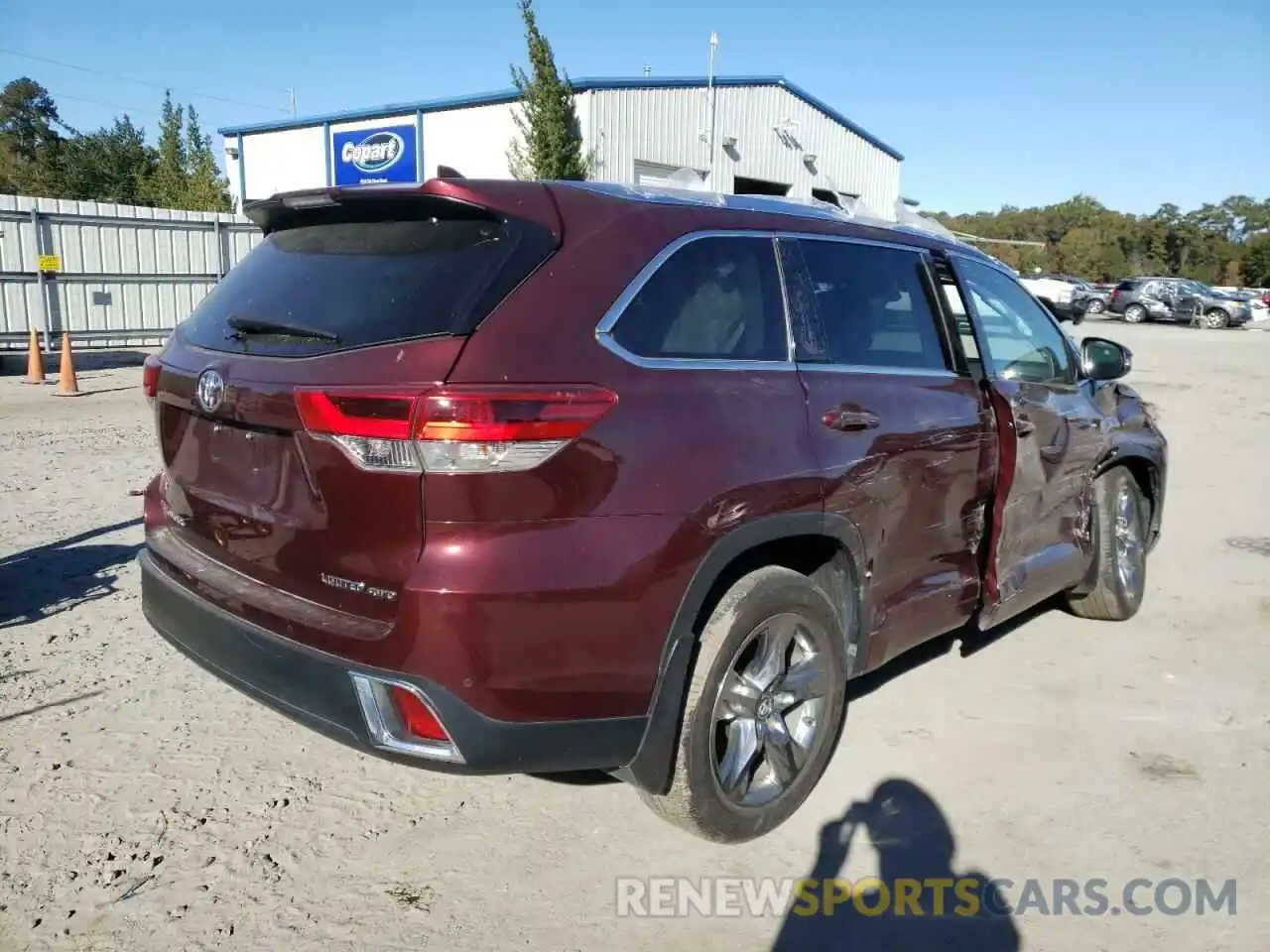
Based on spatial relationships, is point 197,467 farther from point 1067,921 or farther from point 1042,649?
point 1042,649

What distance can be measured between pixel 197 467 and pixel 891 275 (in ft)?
8.32

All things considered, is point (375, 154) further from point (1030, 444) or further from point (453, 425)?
point (453, 425)

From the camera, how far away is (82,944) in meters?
2.55

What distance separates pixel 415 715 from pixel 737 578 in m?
1.06

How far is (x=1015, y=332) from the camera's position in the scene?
450 centimetres

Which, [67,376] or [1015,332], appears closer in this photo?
[1015,332]

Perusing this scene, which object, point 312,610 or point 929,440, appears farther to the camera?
point 929,440

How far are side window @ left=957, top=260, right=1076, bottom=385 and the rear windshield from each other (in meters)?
2.32

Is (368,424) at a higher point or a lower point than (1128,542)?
higher

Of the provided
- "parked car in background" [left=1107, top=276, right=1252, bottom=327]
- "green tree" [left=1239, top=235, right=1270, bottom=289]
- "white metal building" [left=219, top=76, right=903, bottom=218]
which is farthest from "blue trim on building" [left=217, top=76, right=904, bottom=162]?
"green tree" [left=1239, top=235, right=1270, bottom=289]

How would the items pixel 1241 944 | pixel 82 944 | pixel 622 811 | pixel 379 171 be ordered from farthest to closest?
pixel 379 171 → pixel 622 811 → pixel 1241 944 → pixel 82 944

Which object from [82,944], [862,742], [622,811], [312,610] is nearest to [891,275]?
[862,742]

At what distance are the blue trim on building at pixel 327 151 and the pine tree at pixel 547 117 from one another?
6969 millimetres

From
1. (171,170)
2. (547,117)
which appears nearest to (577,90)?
(547,117)
